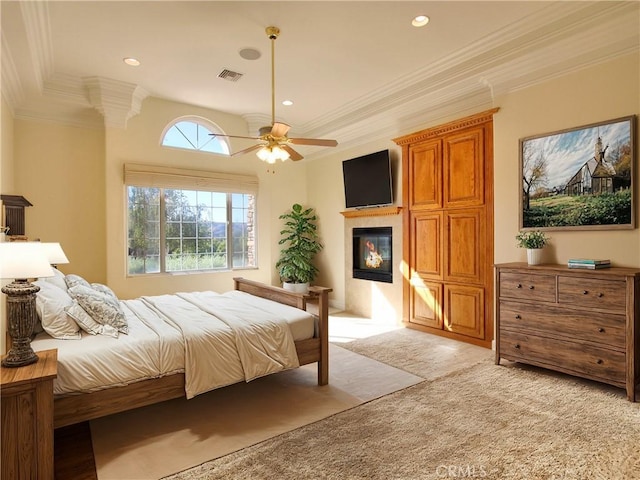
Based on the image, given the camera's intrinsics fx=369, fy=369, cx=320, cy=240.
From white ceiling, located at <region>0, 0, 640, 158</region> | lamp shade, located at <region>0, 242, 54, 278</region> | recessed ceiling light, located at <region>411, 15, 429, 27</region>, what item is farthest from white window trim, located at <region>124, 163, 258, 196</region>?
recessed ceiling light, located at <region>411, 15, 429, 27</region>

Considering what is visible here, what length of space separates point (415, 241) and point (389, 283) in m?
0.82

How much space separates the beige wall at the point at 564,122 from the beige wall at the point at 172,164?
12.4ft

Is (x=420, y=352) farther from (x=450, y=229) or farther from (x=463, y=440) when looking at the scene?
(x=463, y=440)

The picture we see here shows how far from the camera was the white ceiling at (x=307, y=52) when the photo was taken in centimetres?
317

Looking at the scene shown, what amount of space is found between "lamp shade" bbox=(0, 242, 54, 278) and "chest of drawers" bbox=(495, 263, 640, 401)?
12.0 feet

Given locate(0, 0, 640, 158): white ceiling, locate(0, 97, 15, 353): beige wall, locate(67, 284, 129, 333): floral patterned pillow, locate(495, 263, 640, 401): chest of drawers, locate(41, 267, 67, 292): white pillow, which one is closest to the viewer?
locate(67, 284, 129, 333): floral patterned pillow

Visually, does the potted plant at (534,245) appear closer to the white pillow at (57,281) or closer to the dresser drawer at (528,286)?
the dresser drawer at (528,286)

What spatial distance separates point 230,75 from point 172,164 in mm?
1765

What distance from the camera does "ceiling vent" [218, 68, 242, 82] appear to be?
4445mm

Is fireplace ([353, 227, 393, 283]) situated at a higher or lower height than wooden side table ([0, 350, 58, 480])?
higher

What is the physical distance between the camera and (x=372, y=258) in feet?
19.4

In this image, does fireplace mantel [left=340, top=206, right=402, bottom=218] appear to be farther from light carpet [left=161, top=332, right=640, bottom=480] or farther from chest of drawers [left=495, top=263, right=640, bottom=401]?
light carpet [left=161, top=332, right=640, bottom=480]

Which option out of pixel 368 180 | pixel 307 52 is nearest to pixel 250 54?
pixel 307 52
